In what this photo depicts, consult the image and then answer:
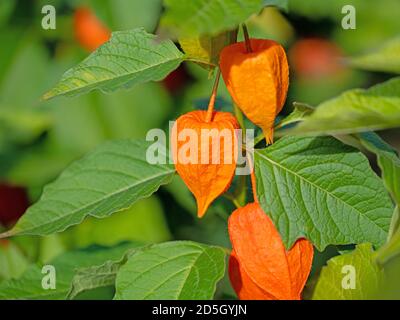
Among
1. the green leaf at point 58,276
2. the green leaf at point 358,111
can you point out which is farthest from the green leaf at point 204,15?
the green leaf at point 58,276

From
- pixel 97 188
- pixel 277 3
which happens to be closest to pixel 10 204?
pixel 97 188

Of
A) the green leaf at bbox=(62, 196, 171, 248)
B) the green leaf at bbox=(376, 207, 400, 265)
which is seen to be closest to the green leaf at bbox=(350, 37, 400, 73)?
the green leaf at bbox=(376, 207, 400, 265)

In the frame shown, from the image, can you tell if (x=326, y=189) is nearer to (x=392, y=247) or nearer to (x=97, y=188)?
(x=392, y=247)

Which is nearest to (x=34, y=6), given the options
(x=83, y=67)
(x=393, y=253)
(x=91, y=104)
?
(x=91, y=104)

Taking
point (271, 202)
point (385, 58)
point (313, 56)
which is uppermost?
point (313, 56)

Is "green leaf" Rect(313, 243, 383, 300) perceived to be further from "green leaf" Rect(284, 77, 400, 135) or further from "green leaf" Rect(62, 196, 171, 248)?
"green leaf" Rect(62, 196, 171, 248)
